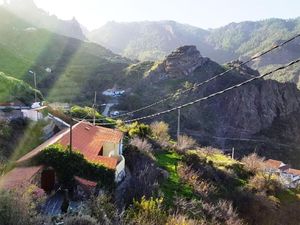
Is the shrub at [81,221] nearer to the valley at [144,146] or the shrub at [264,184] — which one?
the valley at [144,146]

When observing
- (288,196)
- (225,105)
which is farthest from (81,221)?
(225,105)

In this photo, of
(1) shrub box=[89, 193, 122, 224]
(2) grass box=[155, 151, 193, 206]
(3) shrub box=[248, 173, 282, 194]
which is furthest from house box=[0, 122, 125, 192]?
(3) shrub box=[248, 173, 282, 194]

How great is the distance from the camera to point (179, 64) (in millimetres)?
94688

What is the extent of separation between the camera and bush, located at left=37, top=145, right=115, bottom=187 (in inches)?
735

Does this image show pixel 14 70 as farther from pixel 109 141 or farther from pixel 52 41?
pixel 52 41

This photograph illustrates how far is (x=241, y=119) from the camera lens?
88750mm

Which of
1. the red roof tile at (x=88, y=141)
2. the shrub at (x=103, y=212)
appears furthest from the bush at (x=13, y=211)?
the red roof tile at (x=88, y=141)

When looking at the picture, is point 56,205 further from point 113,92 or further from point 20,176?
point 113,92

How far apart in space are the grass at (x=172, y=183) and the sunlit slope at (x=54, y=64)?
34.0 m

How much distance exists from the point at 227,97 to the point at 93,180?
7386 cm

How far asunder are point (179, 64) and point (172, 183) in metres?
70.3

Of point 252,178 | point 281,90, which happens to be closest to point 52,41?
point 281,90

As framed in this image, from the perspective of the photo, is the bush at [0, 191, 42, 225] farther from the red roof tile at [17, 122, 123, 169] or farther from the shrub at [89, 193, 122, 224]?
the red roof tile at [17, 122, 123, 169]

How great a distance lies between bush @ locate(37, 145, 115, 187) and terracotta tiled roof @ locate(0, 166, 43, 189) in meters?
0.75
